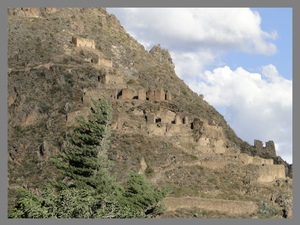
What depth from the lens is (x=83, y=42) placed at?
113062mm

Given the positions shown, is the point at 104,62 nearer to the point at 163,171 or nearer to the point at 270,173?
the point at 163,171

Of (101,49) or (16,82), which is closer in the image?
(16,82)

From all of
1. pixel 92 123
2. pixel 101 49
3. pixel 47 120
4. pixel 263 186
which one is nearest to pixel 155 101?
pixel 47 120

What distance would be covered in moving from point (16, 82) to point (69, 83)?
18.2ft

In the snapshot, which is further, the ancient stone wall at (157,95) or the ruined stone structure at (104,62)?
the ruined stone structure at (104,62)

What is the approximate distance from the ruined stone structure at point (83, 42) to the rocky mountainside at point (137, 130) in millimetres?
133

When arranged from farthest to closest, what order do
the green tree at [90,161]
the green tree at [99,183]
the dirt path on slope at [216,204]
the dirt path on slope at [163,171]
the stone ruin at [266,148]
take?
1. the stone ruin at [266,148]
2. the dirt path on slope at [163,171]
3. the dirt path on slope at [216,204]
4. the green tree at [90,161]
5. the green tree at [99,183]

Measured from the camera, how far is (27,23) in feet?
404

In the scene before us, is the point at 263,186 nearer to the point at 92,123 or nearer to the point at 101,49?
the point at 92,123

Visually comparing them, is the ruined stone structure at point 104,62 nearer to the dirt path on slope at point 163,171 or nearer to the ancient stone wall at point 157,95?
the ancient stone wall at point 157,95

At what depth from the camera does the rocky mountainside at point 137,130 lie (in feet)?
249

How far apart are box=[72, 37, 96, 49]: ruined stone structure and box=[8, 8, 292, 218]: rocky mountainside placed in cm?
13

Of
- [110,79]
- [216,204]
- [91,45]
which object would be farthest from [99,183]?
[91,45]

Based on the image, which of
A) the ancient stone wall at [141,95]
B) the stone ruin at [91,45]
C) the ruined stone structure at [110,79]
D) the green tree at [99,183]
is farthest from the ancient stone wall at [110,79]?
the green tree at [99,183]
